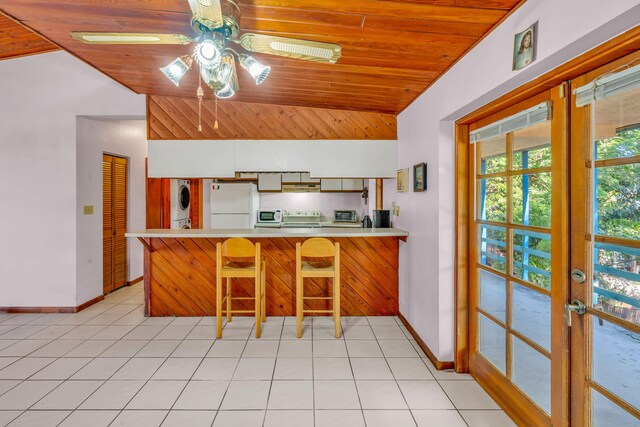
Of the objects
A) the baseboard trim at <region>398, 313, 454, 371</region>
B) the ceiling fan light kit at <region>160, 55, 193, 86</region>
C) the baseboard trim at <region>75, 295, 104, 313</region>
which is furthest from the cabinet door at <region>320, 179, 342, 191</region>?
the ceiling fan light kit at <region>160, 55, 193, 86</region>

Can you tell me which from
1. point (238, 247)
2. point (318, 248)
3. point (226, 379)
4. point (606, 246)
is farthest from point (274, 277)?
point (606, 246)

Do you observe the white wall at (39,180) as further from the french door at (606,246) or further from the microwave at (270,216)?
the french door at (606,246)

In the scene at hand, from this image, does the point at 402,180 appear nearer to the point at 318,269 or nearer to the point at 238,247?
the point at 318,269

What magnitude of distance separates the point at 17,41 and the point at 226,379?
416cm

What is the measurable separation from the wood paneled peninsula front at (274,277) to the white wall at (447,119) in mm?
243

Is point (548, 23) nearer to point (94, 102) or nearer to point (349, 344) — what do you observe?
point (349, 344)

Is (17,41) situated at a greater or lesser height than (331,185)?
greater

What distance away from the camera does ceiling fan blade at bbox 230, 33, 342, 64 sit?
175cm

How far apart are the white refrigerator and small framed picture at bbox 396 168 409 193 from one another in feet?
9.62

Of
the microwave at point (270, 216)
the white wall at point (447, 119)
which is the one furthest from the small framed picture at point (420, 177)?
the microwave at point (270, 216)

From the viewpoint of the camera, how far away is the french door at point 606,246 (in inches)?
51.1

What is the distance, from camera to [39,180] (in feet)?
12.9

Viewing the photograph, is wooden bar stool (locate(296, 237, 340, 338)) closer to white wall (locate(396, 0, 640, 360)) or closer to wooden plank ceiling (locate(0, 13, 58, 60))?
white wall (locate(396, 0, 640, 360))

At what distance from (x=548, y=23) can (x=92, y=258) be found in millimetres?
5151
